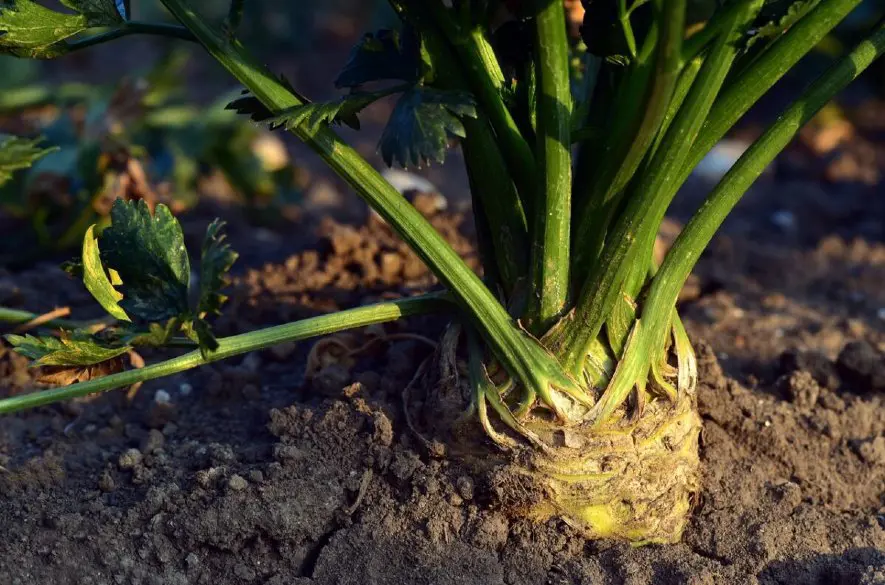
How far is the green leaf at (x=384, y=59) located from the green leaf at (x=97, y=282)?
443 mm

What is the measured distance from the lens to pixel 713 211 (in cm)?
160

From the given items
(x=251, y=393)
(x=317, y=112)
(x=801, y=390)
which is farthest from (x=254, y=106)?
(x=801, y=390)

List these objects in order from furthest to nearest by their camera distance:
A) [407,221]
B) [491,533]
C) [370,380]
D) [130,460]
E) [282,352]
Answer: [282,352]
[370,380]
[130,460]
[491,533]
[407,221]

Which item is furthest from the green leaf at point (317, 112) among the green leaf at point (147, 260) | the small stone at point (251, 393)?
the small stone at point (251, 393)

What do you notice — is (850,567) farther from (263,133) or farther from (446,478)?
(263,133)

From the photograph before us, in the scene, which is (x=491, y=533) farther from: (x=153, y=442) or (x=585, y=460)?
(x=153, y=442)

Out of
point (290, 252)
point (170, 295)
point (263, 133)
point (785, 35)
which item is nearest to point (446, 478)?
point (170, 295)

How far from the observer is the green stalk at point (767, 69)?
1.45m

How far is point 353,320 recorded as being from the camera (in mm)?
1637

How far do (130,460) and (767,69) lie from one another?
A: 1.18 m

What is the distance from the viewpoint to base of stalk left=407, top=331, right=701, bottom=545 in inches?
64.2

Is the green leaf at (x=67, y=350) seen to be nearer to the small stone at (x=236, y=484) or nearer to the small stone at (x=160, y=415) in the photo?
the small stone at (x=236, y=484)

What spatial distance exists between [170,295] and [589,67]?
0.83m

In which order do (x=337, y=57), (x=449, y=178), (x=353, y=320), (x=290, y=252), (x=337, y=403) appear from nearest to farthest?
(x=353, y=320) → (x=337, y=403) → (x=290, y=252) → (x=449, y=178) → (x=337, y=57)
